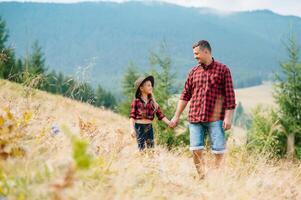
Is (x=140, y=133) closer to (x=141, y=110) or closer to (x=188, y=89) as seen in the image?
(x=141, y=110)

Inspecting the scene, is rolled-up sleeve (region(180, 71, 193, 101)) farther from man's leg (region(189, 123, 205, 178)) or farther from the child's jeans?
the child's jeans

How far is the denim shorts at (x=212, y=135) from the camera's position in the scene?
5.55 metres

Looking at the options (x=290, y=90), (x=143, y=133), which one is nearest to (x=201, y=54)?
(x=143, y=133)

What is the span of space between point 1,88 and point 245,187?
25.0 ft

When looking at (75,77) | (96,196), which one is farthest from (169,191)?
(75,77)

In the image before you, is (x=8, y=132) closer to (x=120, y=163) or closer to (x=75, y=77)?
(x=120, y=163)

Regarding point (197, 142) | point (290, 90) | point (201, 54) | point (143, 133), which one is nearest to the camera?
point (197, 142)

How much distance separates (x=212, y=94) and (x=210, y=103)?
12 cm

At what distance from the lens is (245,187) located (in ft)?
12.6

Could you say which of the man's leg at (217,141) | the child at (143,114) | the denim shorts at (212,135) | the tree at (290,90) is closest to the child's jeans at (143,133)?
the child at (143,114)

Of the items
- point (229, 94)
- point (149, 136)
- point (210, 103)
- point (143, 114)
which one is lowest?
point (149, 136)

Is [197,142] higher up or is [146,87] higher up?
[146,87]

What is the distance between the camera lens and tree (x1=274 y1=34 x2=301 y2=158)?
20.1 m

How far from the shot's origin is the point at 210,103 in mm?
5703
